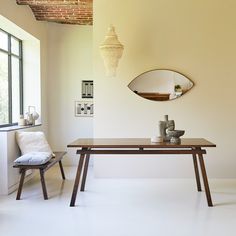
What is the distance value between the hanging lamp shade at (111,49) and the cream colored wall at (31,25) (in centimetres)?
143

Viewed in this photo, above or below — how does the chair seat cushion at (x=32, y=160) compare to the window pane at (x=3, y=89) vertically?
below

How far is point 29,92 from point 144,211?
3592 mm

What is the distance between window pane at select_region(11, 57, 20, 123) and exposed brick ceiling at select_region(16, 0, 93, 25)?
0.94 m

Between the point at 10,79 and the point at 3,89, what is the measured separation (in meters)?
0.30

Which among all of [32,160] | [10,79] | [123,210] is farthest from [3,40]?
[123,210]

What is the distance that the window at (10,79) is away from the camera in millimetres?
5488

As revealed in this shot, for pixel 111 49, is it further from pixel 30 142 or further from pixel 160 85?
pixel 30 142

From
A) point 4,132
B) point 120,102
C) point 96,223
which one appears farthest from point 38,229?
point 120,102

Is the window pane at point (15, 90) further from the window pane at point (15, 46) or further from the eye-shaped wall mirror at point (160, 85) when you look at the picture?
the eye-shaped wall mirror at point (160, 85)

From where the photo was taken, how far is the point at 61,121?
665cm

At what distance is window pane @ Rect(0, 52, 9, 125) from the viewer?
214 inches

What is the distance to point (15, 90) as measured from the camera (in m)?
6.11

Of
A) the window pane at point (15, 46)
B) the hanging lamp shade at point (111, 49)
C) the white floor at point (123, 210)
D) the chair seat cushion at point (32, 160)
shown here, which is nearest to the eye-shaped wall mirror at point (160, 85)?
the hanging lamp shade at point (111, 49)

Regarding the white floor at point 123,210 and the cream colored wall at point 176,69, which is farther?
the cream colored wall at point 176,69
